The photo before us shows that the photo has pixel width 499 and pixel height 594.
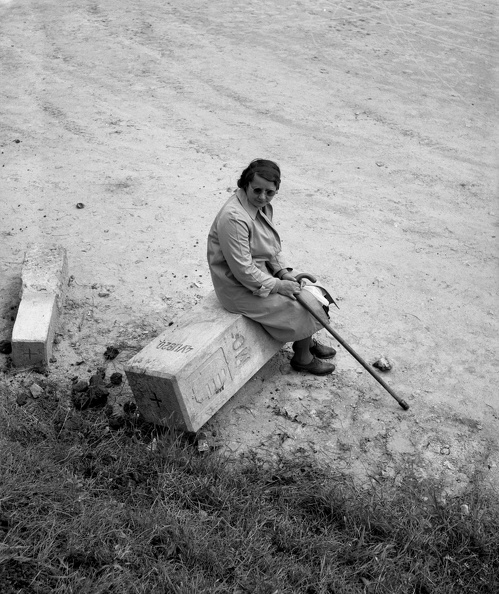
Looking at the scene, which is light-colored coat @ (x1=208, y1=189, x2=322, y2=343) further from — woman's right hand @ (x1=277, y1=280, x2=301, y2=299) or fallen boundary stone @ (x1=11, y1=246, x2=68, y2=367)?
fallen boundary stone @ (x1=11, y1=246, x2=68, y2=367)

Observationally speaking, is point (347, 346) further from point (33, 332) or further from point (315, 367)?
point (33, 332)

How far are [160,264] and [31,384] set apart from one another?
1868 millimetres

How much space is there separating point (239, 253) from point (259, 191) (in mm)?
424

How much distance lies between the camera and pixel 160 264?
7062 mm

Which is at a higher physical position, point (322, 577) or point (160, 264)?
point (322, 577)

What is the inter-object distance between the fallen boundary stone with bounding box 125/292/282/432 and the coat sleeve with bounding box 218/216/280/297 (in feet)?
0.90

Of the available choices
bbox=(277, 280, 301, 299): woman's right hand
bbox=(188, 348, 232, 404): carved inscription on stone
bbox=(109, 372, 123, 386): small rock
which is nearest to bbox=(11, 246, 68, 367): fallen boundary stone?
bbox=(109, 372, 123, 386): small rock

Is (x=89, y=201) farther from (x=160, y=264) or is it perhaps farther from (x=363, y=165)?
(x=363, y=165)

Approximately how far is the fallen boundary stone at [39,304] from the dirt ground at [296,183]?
0.15 metres

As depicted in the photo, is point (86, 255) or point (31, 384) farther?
point (86, 255)

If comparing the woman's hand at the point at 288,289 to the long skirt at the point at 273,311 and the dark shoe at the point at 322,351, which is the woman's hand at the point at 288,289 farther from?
the dark shoe at the point at 322,351

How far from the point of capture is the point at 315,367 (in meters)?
5.86

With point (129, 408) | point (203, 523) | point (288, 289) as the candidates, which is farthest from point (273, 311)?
point (203, 523)

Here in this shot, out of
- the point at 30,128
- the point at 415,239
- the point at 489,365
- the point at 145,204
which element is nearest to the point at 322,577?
the point at 489,365
